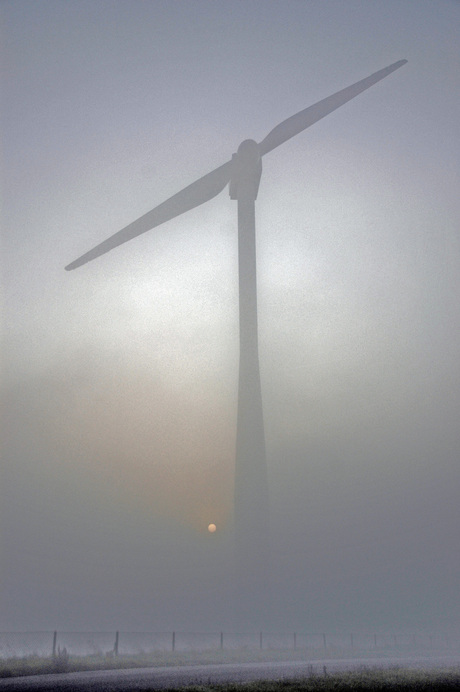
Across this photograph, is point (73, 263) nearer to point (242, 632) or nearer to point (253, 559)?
point (253, 559)

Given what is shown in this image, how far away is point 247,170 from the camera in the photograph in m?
73.8

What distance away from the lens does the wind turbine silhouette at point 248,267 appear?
64312 millimetres

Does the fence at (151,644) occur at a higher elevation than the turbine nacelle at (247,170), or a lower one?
lower

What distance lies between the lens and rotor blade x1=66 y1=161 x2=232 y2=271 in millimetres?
69125

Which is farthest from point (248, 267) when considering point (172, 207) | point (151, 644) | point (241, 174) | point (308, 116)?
point (151, 644)

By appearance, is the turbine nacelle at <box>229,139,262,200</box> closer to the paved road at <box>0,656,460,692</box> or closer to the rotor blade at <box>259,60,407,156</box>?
the rotor blade at <box>259,60,407,156</box>

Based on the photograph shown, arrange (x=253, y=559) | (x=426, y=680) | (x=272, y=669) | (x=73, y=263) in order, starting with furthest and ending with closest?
(x=73, y=263)
(x=253, y=559)
(x=272, y=669)
(x=426, y=680)

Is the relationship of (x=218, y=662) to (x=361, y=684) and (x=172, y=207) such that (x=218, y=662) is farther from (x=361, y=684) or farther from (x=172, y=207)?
(x=172, y=207)

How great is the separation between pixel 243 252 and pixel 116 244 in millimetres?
12606

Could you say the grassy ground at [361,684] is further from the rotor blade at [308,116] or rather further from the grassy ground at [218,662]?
the rotor blade at [308,116]

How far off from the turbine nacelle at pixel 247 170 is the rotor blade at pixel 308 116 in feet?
3.88

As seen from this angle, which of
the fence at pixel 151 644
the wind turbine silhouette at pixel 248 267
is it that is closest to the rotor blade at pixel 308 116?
the wind turbine silhouette at pixel 248 267

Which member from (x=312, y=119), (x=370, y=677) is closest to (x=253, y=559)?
(x=370, y=677)

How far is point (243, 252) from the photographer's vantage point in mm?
70312
